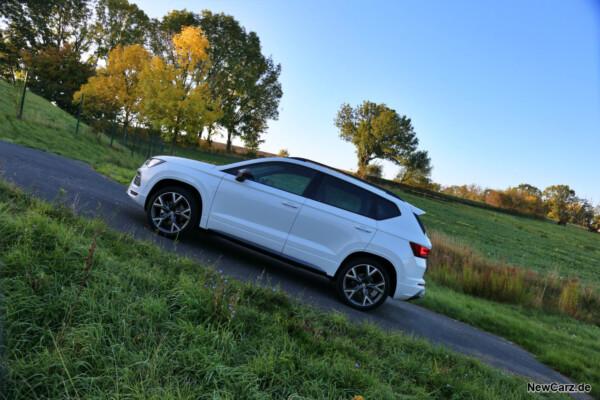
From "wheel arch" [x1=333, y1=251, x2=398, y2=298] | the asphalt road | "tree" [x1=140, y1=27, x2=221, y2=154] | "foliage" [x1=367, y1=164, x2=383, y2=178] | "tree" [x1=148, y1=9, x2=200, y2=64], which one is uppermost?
"tree" [x1=148, y1=9, x2=200, y2=64]

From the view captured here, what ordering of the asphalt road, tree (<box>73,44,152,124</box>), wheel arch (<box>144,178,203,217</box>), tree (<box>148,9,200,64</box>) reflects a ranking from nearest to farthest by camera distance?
the asphalt road → wheel arch (<box>144,178,203,217</box>) → tree (<box>73,44,152,124</box>) → tree (<box>148,9,200,64</box>)

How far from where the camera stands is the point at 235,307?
320cm

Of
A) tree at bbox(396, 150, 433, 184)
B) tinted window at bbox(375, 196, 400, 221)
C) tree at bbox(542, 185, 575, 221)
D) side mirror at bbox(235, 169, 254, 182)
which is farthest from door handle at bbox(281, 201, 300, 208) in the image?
tree at bbox(542, 185, 575, 221)

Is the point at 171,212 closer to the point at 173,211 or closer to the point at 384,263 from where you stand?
the point at 173,211

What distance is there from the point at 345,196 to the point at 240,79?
36.1m

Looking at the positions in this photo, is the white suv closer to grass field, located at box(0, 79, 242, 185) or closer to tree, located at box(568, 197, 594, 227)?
grass field, located at box(0, 79, 242, 185)

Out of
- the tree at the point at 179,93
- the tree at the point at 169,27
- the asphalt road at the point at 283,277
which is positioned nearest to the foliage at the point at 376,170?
the tree at the point at 169,27

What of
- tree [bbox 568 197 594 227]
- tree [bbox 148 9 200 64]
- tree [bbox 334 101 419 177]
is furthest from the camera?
tree [bbox 568 197 594 227]

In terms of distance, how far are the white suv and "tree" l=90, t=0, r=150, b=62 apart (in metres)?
48.1

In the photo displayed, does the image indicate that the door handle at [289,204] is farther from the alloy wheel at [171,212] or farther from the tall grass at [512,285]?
the tall grass at [512,285]

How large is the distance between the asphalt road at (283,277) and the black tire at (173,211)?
7.8 inches

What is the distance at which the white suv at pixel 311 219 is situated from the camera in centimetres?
506

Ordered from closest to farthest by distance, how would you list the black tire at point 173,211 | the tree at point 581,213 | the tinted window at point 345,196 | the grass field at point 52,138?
1. the tinted window at point 345,196
2. the black tire at point 173,211
3. the grass field at point 52,138
4. the tree at point 581,213

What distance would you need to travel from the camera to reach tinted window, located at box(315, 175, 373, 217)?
5.20 meters
